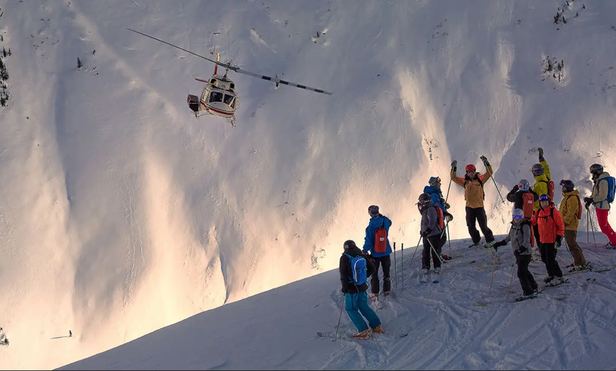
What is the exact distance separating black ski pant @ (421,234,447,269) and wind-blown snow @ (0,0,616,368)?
7.32 m

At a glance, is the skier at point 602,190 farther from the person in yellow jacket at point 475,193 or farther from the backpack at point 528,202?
the person in yellow jacket at point 475,193

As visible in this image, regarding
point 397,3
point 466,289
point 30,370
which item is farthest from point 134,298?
point 397,3

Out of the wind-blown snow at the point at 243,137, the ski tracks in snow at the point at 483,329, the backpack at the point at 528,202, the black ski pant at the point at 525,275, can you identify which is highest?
the wind-blown snow at the point at 243,137

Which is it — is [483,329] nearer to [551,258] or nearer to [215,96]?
[551,258]

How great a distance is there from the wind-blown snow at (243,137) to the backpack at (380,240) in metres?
8.37

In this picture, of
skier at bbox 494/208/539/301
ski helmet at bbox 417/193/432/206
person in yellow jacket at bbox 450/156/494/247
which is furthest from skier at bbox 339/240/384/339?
person in yellow jacket at bbox 450/156/494/247

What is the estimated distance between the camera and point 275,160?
693 inches

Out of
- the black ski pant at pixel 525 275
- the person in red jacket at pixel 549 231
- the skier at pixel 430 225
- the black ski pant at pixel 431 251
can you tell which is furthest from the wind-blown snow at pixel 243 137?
the black ski pant at pixel 525 275

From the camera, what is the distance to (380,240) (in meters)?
7.96

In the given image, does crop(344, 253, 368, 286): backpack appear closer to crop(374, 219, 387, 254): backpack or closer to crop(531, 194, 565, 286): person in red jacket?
crop(374, 219, 387, 254): backpack

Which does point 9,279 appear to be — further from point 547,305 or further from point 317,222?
point 547,305

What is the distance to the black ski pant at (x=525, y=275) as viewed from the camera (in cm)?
741

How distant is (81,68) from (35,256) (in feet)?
22.9

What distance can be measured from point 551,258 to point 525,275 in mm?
694
